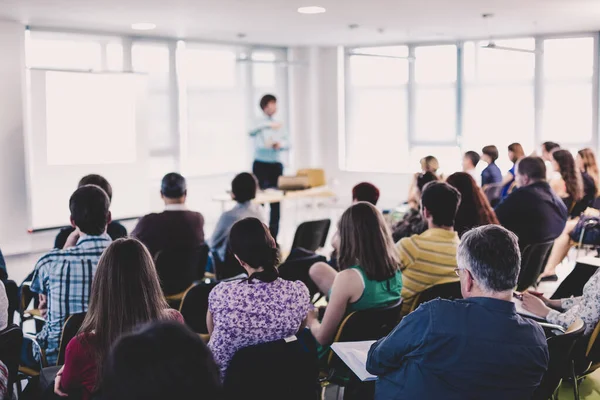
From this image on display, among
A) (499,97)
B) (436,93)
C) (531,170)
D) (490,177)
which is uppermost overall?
(436,93)

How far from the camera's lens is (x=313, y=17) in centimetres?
891

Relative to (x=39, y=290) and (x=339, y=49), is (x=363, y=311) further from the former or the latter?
(x=339, y=49)

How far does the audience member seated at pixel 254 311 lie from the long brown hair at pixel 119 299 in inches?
16.6

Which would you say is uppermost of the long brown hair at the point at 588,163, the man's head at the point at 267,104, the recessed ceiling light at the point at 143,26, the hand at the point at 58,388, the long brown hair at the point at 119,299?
the recessed ceiling light at the point at 143,26

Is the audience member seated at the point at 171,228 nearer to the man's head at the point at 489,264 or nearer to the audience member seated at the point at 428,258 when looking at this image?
the audience member seated at the point at 428,258

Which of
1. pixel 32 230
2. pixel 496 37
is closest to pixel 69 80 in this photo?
pixel 32 230

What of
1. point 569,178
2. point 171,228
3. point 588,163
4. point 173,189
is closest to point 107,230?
point 171,228

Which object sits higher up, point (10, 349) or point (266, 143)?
point (266, 143)

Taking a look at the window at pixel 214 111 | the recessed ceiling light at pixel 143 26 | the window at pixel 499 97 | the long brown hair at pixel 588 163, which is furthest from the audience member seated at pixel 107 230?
the window at pixel 499 97

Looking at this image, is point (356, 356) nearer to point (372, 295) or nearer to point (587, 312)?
point (372, 295)

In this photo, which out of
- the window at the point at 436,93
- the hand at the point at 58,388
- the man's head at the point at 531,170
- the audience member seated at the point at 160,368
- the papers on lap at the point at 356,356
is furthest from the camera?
the window at the point at 436,93

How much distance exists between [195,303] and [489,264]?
2.23 meters

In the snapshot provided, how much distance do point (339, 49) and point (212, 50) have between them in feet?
8.15

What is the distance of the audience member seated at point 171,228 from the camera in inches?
199
